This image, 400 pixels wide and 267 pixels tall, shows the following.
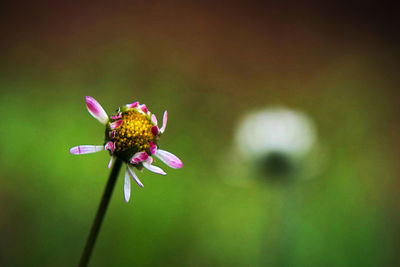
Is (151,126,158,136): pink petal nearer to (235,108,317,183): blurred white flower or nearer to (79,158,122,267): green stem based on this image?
(79,158,122,267): green stem

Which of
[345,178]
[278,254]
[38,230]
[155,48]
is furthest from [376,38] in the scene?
[38,230]

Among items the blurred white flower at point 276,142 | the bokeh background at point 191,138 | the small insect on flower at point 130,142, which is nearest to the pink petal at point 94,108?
the small insect on flower at point 130,142

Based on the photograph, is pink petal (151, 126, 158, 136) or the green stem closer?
the green stem

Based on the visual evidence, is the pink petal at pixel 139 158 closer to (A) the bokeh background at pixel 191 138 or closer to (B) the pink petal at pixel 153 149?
(B) the pink petal at pixel 153 149

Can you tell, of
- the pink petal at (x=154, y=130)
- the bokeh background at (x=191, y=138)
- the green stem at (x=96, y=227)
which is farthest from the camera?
the bokeh background at (x=191, y=138)

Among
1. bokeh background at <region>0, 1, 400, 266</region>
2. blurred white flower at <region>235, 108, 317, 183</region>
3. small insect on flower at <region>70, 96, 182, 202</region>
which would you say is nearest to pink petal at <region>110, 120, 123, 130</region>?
small insect on flower at <region>70, 96, 182, 202</region>

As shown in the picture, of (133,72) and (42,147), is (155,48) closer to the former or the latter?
(133,72)
